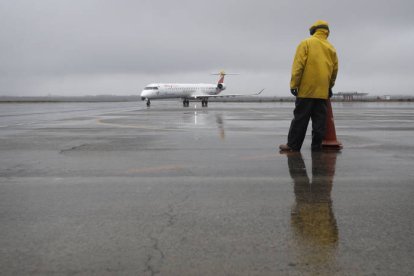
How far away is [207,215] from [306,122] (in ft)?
14.0

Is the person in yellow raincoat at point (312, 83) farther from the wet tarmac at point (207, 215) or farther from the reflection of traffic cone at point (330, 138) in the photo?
the wet tarmac at point (207, 215)

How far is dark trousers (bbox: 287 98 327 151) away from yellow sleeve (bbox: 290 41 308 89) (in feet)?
1.05

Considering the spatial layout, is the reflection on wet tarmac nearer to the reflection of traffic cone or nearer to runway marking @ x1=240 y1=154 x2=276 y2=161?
runway marking @ x1=240 y1=154 x2=276 y2=161

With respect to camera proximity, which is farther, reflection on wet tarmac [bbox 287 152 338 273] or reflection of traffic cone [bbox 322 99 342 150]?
reflection of traffic cone [bbox 322 99 342 150]

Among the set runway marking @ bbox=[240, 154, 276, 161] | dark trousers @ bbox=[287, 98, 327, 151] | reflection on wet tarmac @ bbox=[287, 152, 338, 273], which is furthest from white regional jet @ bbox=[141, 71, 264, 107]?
reflection on wet tarmac @ bbox=[287, 152, 338, 273]

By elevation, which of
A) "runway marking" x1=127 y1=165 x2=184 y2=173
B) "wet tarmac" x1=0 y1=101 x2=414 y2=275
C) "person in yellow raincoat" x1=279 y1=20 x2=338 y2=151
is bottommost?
"runway marking" x1=127 y1=165 x2=184 y2=173

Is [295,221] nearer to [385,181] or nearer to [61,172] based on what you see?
[385,181]

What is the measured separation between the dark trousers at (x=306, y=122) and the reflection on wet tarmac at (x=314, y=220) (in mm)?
1739

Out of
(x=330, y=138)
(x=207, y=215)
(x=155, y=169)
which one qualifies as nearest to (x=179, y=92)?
(x=330, y=138)

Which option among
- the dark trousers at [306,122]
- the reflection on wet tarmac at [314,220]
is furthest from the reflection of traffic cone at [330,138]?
the reflection on wet tarmac at [314,220]

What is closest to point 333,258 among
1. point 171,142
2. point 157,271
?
point 157,271

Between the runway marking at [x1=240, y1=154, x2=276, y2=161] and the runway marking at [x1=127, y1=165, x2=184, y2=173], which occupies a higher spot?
the runway marking at [x1=127, y1=165, x2=184, y2=173]

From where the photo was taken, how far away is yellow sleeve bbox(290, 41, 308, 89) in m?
6.90

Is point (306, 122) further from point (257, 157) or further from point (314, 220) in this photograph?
point (314, 220)
